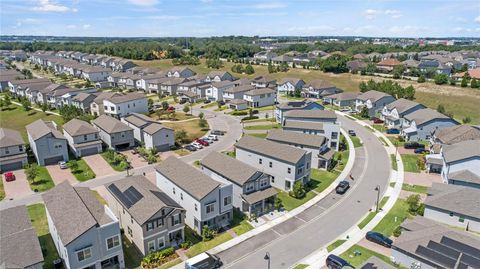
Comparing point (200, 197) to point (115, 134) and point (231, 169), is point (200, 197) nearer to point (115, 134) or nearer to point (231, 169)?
point (231, 169)

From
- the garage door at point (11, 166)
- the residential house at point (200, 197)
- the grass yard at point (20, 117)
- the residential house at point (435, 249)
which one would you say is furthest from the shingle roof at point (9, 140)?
the residential house at point (435, 249)

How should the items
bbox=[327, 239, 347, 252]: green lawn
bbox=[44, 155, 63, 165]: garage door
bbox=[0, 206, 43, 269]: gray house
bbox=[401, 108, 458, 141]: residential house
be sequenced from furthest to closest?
bbox=[401, 108, 458, 141]: residential house, bbox=[44, 155, 63, 165]: garage door, bbox=[327, 239, 347, 252]: green lawn, bbox=[0, 206, 43, 269]: gray house

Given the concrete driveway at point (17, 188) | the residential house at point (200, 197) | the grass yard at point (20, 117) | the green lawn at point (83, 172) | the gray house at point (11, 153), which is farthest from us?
the grass yard at point (20, 117)

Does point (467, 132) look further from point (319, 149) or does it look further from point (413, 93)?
point (413, 93)

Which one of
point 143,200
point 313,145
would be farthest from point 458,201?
point 143,200

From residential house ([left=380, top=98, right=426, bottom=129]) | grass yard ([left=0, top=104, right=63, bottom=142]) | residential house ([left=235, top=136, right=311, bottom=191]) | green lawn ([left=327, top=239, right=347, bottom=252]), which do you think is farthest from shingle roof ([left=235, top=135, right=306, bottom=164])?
grass yard ([left=0, top=104, right=63, bottom=142])

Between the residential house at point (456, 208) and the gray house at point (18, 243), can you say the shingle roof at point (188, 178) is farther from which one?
the residential house at point (456, 208)

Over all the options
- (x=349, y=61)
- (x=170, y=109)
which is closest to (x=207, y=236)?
(x=170, y=109)

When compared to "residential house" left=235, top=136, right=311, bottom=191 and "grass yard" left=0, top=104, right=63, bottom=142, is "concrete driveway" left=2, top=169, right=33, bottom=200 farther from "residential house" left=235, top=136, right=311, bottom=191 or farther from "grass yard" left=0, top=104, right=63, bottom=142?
"residential house" left=235, top=136, right=311, bottom=191
